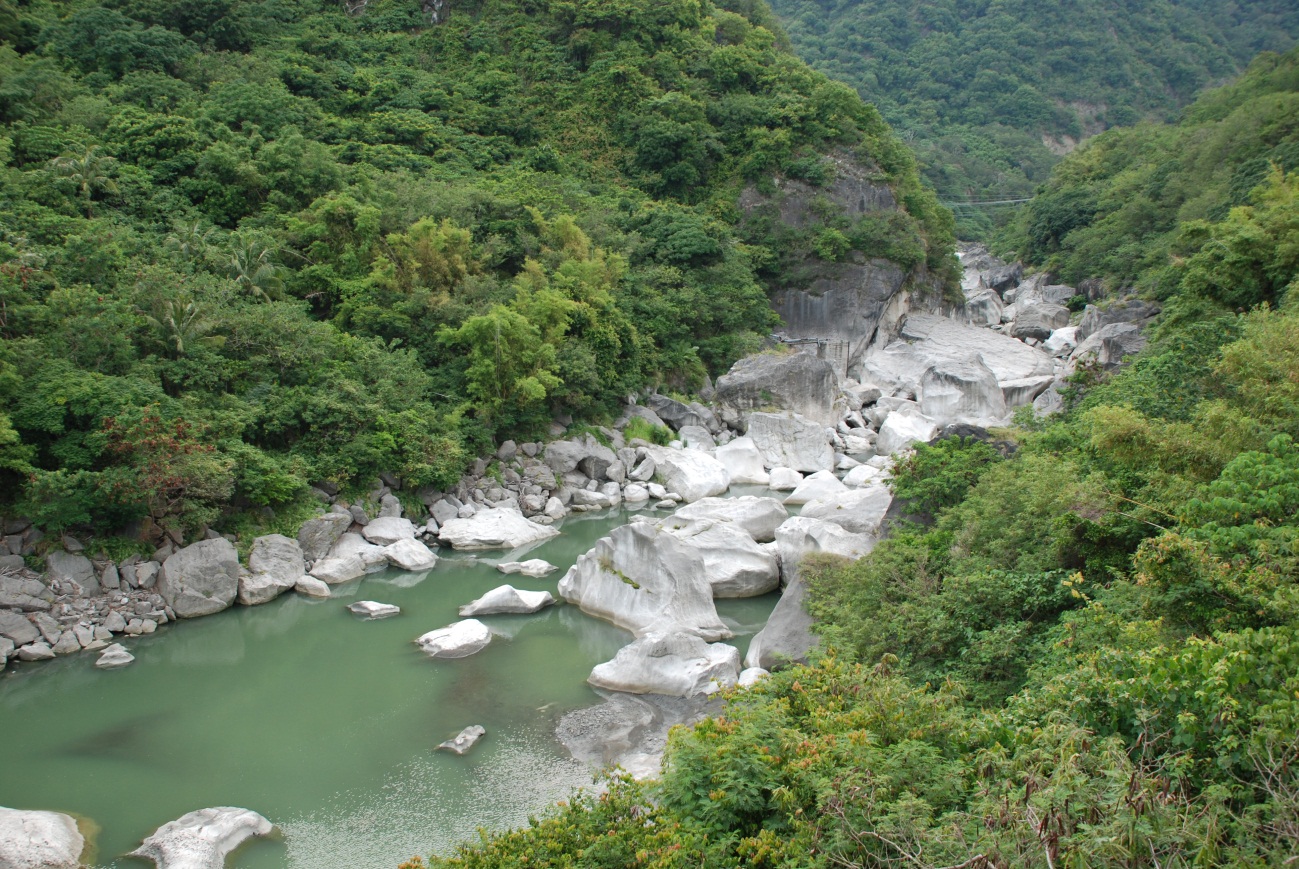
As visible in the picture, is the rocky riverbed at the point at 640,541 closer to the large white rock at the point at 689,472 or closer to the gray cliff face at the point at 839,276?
the large white rock at the point at 689,472

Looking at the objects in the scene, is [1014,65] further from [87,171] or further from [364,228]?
[87,171]

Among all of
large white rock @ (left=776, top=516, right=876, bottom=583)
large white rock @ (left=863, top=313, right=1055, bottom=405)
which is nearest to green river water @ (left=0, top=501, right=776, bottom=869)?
large white rock @ (left=776, top=516, right=876, bottom=583)

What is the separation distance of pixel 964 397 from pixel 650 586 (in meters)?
20.1

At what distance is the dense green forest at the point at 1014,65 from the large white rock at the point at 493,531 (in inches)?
2541

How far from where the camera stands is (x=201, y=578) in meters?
15.5

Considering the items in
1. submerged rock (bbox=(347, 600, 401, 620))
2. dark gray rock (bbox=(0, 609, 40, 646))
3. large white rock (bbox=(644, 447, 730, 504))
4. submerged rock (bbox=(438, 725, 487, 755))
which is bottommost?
large white rock (bbox=(644, 447, 730, 504))

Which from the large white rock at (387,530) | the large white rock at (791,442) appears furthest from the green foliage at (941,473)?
the large white rock at (791,442)

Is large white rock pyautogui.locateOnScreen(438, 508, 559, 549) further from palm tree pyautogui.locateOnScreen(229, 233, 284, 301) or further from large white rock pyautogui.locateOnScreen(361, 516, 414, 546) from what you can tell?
palm tree pyautogui.locateOnScreen(229, 233, 284, 301)

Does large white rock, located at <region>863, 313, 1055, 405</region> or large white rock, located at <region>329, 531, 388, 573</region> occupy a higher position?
large white rock, located at <region>863, 313, 1055, 405</region>

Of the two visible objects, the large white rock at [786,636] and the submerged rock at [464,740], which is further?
the large white rock at [786,636]

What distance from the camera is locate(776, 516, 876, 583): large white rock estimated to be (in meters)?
14.7

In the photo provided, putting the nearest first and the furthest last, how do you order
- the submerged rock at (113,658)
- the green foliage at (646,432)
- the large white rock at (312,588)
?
the submerged rock at (113,658) → the large white rock at (312,588) → the green foliage at (646,432)

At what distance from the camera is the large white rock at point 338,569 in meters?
17.1

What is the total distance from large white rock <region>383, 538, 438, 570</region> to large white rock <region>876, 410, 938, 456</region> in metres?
15.8
